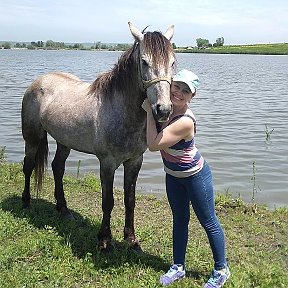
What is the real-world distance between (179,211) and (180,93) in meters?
1.23

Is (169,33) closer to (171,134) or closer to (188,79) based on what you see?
(188,79)

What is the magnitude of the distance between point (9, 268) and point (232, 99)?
18448mm

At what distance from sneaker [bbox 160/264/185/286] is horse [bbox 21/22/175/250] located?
806mm

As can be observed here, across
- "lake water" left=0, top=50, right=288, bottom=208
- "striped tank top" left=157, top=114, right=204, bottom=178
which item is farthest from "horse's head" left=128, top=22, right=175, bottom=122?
"lake water" left=0, top=50, right=288, bottom=208

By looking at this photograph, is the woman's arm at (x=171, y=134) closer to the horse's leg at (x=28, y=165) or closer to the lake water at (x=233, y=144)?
A: the horse's leg at (x=28, y=165)

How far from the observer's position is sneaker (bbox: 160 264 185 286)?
4316mm

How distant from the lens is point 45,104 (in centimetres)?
607

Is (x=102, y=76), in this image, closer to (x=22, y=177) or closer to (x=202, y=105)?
(x=22, y=177)

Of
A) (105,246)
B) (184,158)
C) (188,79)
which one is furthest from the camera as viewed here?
(105,246)

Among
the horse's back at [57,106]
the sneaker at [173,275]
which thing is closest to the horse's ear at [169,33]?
the horse's back at [57,106]

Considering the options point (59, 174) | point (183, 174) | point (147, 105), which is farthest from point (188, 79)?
point (59, 174)

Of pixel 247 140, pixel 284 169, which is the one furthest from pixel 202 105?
pixel 284 169

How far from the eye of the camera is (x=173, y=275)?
438 centimetres

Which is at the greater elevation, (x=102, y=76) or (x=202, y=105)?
(x=102, y=76)
